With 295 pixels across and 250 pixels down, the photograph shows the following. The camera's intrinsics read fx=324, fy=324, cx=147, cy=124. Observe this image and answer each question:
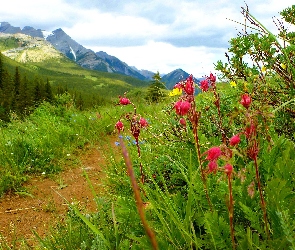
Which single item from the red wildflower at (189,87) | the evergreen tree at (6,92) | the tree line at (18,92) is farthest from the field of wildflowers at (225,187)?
the tree line at (18,92)

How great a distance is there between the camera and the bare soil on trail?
400 cm

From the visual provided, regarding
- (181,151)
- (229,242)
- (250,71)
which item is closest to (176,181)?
(181,151)

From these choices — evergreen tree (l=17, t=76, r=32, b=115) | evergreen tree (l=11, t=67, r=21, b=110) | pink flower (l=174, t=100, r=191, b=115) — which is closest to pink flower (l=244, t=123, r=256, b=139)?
pink flower (l=174, t=100, r=191, b=115)

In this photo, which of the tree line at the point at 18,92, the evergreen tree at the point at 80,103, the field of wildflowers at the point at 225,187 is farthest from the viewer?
the tree line at the point at 18,92

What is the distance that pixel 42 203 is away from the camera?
4.93m

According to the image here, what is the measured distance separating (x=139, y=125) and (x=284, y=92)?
138 cm

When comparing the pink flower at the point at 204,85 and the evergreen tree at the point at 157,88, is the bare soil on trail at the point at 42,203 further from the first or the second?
the pink flower at the point at 204,85

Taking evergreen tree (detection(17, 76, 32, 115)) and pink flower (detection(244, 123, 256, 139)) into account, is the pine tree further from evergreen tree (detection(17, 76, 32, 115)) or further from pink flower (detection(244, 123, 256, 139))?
pink flower (detection(244, 123, 256, 139))

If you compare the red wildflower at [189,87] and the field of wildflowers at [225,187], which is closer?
the field of wildflowers at [225,187]

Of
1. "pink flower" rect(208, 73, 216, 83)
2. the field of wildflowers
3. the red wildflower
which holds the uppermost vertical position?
"pink flower" rect(208, 73, 216, 83)

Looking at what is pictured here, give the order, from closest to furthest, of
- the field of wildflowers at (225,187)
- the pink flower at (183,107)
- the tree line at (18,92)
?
the field of wildflowers at (225,187)
the pink flower at (183,107)
the tree line at (18,92)

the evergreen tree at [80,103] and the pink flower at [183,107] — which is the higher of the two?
the pink flower at [183,107]

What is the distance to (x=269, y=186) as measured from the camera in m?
1.55

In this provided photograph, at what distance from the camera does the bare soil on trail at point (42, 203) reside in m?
4.00
